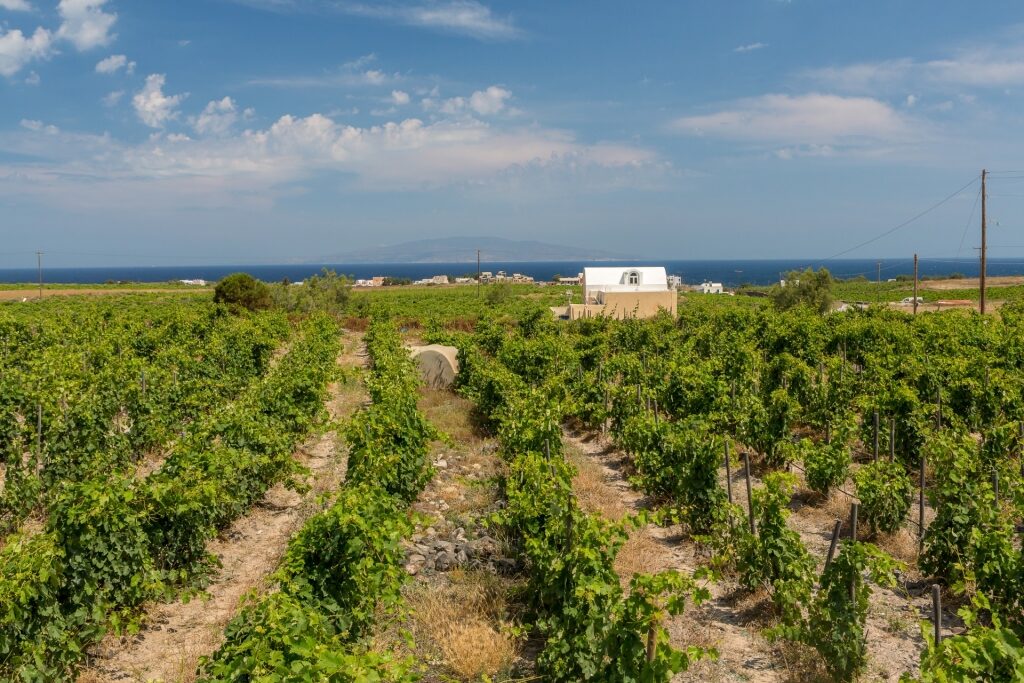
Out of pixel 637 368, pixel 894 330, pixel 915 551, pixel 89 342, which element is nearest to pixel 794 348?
pixel 894 330

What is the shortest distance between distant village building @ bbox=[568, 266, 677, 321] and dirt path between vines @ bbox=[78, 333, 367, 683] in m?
26.2

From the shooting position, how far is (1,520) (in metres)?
8.68

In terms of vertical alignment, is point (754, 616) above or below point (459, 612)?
below

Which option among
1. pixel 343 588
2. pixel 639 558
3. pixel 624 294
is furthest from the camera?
pixel 624 294

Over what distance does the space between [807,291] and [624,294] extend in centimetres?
1161

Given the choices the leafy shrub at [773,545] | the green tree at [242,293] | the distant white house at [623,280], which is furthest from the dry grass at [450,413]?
the green tree at [242,293]

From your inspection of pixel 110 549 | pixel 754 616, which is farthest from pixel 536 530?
pixel 110 549

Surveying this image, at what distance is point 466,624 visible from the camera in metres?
6.88

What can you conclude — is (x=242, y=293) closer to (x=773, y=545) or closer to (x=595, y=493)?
(x=595, y=493)

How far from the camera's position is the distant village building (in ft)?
124

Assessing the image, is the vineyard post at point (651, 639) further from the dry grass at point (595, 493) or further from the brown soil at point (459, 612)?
the dry grass at point (595, 493)

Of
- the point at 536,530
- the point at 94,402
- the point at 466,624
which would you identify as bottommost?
the point at 466,624

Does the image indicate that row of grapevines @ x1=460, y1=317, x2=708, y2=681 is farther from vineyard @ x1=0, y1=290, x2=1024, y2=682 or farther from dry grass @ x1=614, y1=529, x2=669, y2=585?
dry grass @ x1=614, y1=529, x2=669, y2=585

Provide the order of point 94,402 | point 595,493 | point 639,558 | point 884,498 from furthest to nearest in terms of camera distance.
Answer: point 94,402 → point 595,493 → point 884,498 → point 639,558
